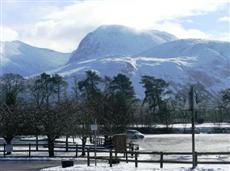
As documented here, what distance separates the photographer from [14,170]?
2628 centimetres

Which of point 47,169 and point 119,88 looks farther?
point 119,88

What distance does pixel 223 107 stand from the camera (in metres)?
119

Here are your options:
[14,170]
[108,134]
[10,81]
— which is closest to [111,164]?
[14,170]

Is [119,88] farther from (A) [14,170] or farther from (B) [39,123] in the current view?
(A) [14,170]

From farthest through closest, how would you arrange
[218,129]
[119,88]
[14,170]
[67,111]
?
1. [119,88]
2. [218,129]
3. [67,111]
4. [14,170]

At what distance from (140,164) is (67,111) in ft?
32.8

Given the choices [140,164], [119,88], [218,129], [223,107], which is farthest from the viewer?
[223,107]

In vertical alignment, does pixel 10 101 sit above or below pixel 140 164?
above

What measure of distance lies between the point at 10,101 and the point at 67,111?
2910 cm

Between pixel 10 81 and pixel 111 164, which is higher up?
pixel 10 81

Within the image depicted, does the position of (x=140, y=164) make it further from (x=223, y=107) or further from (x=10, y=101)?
(x=223, y=107)

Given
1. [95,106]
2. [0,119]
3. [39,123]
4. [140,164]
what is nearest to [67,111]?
[39,123]

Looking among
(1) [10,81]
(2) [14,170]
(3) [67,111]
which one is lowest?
(2) [14,170]

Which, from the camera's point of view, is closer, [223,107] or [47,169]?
[47,169]
